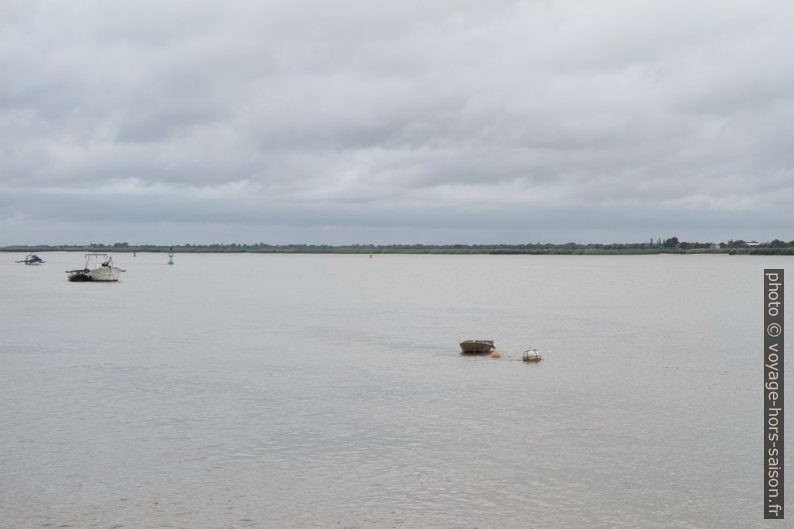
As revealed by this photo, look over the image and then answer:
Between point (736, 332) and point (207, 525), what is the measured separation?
44.1m

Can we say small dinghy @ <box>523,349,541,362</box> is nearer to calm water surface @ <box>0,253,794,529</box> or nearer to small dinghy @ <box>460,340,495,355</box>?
calm water surface @ <box>0,253,794,529</box>

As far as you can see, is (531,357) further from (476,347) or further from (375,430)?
(375,430)

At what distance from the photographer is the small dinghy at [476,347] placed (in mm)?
38188

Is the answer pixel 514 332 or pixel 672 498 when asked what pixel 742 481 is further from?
pixel 514 332

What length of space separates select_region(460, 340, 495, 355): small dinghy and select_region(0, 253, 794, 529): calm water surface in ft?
3.26

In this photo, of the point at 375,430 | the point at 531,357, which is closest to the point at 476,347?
the point at 531,357

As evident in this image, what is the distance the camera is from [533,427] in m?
22.4

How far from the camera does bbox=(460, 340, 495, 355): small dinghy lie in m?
38.2

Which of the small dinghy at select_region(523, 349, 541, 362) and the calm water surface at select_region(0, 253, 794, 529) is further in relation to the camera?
the small dinghy at select_region(523, 349, 541, 362)

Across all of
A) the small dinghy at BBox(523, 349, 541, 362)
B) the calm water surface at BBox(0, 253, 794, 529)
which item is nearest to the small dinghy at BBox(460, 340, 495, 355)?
the calm water surface at BBox(0, 253, 794, 529)

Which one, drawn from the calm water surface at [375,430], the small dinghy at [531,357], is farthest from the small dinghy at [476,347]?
the small dinghy at [531,357]

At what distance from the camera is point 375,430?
2194 centimetres

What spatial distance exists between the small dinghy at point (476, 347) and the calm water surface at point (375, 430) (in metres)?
0.99

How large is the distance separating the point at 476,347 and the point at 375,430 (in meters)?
17.0
